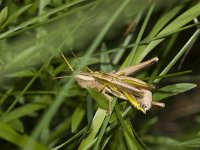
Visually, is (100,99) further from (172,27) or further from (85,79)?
(172,27)

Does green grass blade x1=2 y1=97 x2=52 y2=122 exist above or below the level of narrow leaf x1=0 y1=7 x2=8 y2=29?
below

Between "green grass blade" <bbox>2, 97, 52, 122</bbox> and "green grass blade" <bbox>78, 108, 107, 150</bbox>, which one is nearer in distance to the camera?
"green grass blade" <bbox>78, 108, 107, 150</bbox>

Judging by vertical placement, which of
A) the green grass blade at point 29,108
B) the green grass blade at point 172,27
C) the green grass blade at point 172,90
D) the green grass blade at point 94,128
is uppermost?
the green grass blade at point 29,108

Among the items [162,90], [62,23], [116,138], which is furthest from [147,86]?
[116,138]

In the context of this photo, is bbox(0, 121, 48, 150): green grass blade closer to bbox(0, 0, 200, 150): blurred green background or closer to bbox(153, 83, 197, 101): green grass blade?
bbox(0, 0, 200, 150): blurred green background

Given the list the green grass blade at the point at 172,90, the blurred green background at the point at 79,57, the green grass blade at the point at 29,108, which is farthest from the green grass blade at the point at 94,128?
the green grass blade at the point at 29,108

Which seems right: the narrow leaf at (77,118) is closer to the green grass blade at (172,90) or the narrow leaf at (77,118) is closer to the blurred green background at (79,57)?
the blurred green background at (79,57)

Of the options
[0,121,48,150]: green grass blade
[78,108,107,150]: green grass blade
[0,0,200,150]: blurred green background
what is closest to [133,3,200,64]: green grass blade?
[0,0,200,150]: blurred green background

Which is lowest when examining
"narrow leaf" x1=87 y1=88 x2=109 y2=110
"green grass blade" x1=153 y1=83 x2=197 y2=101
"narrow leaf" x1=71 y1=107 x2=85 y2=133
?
"green grass blade" x1=153 y1=83 x2=197 y2=101
